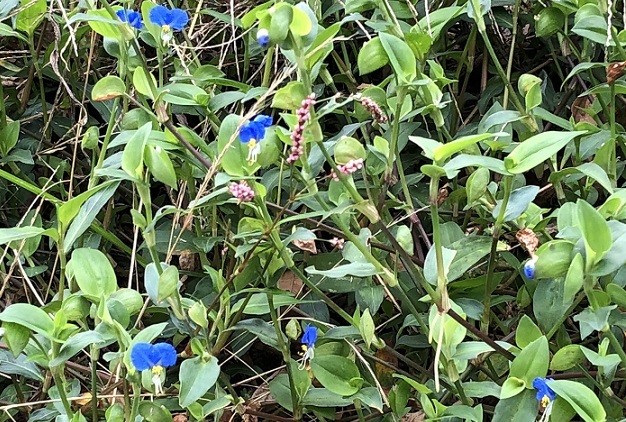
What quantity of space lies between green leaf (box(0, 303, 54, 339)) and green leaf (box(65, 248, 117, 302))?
6 cm

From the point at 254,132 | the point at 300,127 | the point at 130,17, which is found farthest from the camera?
the point at 130,17

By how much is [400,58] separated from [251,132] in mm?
196

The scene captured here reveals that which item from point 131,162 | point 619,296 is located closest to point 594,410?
point 619,296

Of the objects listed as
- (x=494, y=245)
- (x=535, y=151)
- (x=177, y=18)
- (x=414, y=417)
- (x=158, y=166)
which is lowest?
(x=414, y=417)

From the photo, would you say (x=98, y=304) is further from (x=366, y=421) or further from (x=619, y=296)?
(x=619, y=296)

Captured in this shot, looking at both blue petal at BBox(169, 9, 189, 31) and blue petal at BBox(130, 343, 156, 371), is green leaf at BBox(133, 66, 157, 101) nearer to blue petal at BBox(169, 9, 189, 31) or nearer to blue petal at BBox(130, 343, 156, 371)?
blue petal at BBox(169, 9, 189, 31)

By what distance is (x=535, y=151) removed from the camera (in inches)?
28.0

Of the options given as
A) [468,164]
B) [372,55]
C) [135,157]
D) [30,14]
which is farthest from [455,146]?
[30,14]

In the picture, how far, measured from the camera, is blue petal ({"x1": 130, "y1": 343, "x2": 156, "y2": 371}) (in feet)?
2.27

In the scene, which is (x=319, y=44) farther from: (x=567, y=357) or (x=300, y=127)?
(x=567, y=357)

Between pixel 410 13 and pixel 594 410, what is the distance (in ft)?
2.23

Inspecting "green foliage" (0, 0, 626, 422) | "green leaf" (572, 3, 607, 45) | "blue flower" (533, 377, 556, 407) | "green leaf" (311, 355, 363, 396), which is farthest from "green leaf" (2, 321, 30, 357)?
"green leaf" (572, 3, 607, 45)

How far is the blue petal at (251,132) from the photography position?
72cm

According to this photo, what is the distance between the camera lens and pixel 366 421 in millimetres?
Answer: 909
